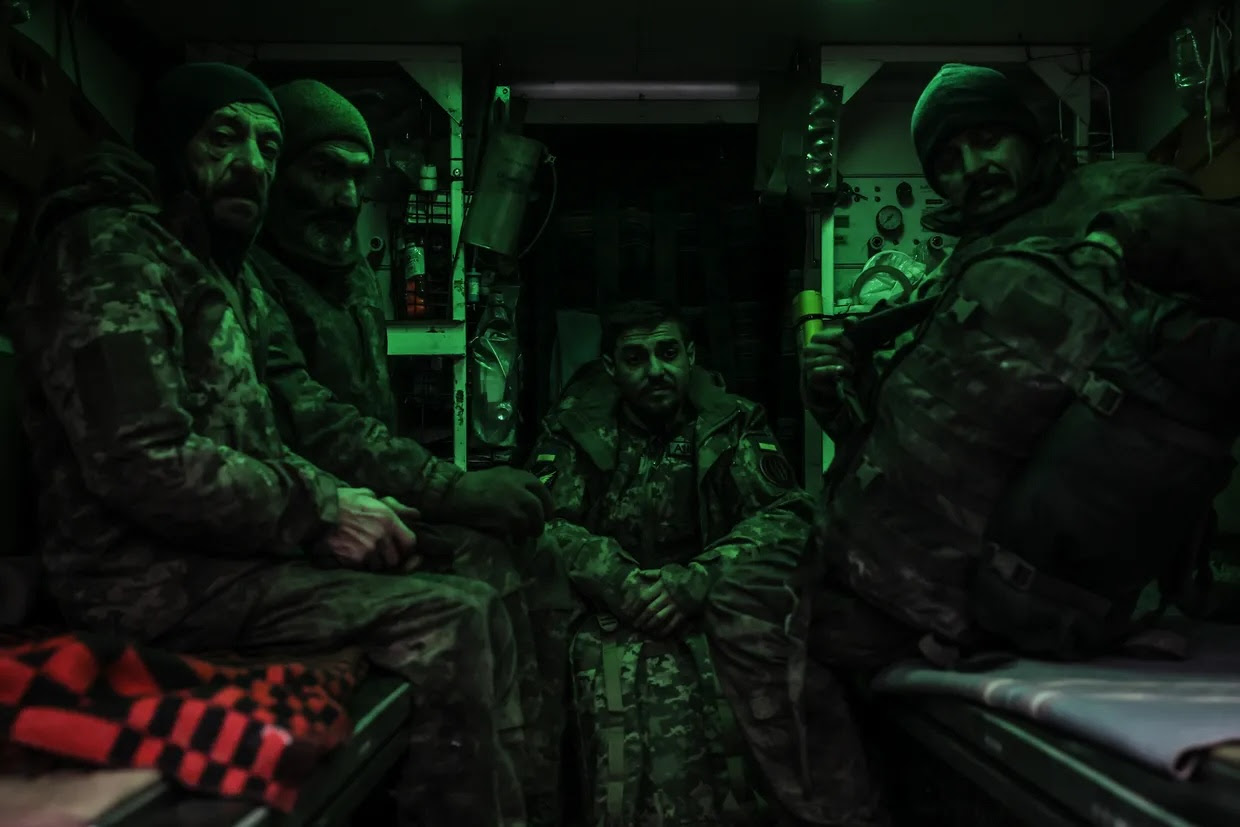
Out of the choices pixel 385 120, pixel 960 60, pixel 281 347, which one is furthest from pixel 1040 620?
pixel 385 120

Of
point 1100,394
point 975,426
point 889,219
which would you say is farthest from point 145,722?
point 889,219

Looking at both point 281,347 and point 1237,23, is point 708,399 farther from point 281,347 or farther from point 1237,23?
point 1237,23

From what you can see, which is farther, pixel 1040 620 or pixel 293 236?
pixel 293 236

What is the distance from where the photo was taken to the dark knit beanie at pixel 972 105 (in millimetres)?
2531

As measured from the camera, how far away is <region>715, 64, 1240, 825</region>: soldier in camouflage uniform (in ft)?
5.86

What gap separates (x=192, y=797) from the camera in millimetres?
1197

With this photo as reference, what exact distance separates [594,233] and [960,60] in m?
1.77

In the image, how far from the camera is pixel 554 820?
288 cm

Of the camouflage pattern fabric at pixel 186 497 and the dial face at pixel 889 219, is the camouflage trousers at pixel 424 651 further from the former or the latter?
the dial face at pixel 889 219

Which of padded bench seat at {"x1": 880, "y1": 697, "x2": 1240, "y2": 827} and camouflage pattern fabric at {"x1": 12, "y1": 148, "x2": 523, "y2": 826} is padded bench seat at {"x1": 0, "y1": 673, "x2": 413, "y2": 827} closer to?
camouflage pattern fabric at {"x1": 12, "y1": 148, "x2": 523, "y2": 826}

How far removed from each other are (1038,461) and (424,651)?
126 cm

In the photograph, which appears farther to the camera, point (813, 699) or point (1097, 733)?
point (813, 699)

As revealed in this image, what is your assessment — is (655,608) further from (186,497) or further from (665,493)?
(186,497)

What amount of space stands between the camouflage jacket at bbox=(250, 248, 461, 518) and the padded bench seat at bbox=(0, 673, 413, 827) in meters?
0.96
